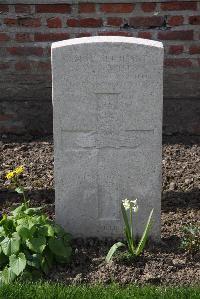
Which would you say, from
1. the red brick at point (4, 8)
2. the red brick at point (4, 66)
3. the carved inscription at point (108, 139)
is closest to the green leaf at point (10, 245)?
the carved inscription at point (108, 139)

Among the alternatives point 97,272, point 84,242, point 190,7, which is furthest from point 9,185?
point 190,7

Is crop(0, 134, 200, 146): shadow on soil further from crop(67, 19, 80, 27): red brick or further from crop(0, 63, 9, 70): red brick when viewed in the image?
crop(67, 19, 80, 27): red brick

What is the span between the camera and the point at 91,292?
12.4ft

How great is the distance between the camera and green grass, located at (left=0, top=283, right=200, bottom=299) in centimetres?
375

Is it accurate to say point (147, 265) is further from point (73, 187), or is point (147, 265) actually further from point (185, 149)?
point (185, 149)

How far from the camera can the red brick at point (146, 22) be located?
580 cm

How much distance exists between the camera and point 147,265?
4031mm

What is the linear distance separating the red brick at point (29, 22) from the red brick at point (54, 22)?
0.26 ft

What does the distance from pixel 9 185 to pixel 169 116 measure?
1.53 meters

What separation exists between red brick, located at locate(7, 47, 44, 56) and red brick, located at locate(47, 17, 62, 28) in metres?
0.21

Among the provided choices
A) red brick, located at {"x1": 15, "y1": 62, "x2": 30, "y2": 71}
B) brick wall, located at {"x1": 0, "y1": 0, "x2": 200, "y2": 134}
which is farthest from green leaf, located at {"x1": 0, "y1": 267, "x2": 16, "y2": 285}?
red brick, located at {"x1": 15, "y1": 62, "x2": 30, "y2": 71}

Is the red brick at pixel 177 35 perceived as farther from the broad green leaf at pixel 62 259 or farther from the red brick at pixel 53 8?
the broad green leaf at pixel 62 259

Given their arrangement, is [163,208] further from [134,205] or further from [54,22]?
[54,22]

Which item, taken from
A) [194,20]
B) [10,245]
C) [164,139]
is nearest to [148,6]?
[194,20]
